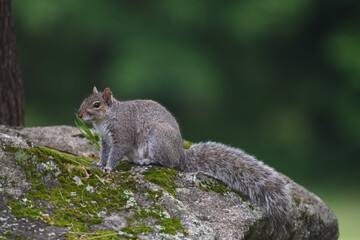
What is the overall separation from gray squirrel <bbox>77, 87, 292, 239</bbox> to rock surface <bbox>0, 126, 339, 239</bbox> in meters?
0.09

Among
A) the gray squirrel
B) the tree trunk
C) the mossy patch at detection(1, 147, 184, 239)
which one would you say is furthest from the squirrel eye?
the tree trunk

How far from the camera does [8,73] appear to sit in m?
5.29

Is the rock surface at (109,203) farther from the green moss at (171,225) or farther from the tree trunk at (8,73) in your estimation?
the tree trunk at (8,73)

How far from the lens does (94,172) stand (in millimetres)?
3051

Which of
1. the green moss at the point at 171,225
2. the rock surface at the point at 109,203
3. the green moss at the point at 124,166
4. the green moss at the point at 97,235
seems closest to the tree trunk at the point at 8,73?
the green moss at the point at 124,166

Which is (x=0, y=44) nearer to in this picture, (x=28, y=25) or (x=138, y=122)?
(x=138, y=122)

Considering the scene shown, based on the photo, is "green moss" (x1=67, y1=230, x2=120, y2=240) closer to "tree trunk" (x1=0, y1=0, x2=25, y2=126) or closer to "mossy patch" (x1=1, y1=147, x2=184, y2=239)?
"mossy patch" (x1=1, y1=147, x2=184, y2=239)

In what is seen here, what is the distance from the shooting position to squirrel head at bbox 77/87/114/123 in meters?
3.81

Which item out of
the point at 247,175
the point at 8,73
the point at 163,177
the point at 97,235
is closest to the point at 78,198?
the point at 97,235

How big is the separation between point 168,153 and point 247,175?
1.52 feet

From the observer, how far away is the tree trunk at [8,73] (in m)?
5.25

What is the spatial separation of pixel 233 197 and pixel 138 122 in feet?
2.62

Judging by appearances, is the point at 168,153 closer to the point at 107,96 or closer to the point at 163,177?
the point at 163,177

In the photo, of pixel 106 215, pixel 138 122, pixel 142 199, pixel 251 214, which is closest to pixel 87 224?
pixel 106 215
